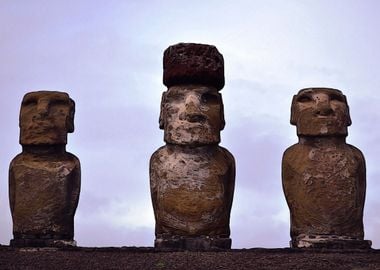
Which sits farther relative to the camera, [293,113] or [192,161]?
[293,113]

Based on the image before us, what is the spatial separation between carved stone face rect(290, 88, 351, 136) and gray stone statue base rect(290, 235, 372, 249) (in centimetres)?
146

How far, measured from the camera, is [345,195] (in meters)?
12.8

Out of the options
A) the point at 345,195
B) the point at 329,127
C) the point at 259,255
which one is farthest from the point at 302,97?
the point at 259,255

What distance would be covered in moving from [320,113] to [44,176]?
13.2 feet

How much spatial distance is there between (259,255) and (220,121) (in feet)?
6.89

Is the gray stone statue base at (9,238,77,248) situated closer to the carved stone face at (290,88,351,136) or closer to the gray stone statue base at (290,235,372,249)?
the gray stone statue base at (290,235,372,249)

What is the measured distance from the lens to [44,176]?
42.9ft

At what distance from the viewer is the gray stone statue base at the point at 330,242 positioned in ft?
41.7

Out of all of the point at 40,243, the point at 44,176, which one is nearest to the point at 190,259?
the point at 40,243

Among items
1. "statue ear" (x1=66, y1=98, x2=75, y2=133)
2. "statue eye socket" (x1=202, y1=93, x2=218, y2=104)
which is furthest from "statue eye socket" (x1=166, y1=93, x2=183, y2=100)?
"statue ear" (x1=66, y1=98, x2=75, y2=133)

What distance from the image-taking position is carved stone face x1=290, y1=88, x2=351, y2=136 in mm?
12992

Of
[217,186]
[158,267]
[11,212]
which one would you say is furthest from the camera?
[11,212]

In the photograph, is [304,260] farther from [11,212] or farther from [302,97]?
[11,212]

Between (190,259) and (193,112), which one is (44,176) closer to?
(193,112)
